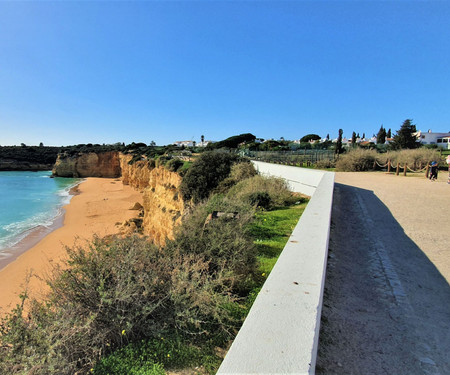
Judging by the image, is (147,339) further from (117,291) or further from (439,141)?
(439,141)

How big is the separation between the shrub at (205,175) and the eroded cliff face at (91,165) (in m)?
47.5

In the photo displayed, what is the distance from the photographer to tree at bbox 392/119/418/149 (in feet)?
106

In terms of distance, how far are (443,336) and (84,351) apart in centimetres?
313

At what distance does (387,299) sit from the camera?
2791 mm

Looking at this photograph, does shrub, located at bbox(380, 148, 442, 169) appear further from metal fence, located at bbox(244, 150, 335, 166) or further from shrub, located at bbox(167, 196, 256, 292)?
shrub, located at bbox(167, 196, 256, 292)

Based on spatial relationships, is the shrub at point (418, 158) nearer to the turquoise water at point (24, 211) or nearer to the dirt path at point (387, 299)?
the dirt path at point (387, 299)

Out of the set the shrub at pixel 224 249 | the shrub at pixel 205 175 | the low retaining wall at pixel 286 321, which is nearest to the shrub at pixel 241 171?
the shrub at pixel 205 175

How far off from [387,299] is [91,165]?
6565cm

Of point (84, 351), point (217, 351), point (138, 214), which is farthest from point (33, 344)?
point (138, 214)

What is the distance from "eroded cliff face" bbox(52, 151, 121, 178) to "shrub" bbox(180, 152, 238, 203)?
47468 millimetres

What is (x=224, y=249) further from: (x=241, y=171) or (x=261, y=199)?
(x=241, y=171)

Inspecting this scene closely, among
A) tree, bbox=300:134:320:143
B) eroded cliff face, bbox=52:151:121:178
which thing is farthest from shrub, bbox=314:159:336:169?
tree, bbox=300:134:320:143

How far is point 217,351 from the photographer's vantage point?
90.8 inches

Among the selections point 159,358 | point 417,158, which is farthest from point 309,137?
point 159,358
